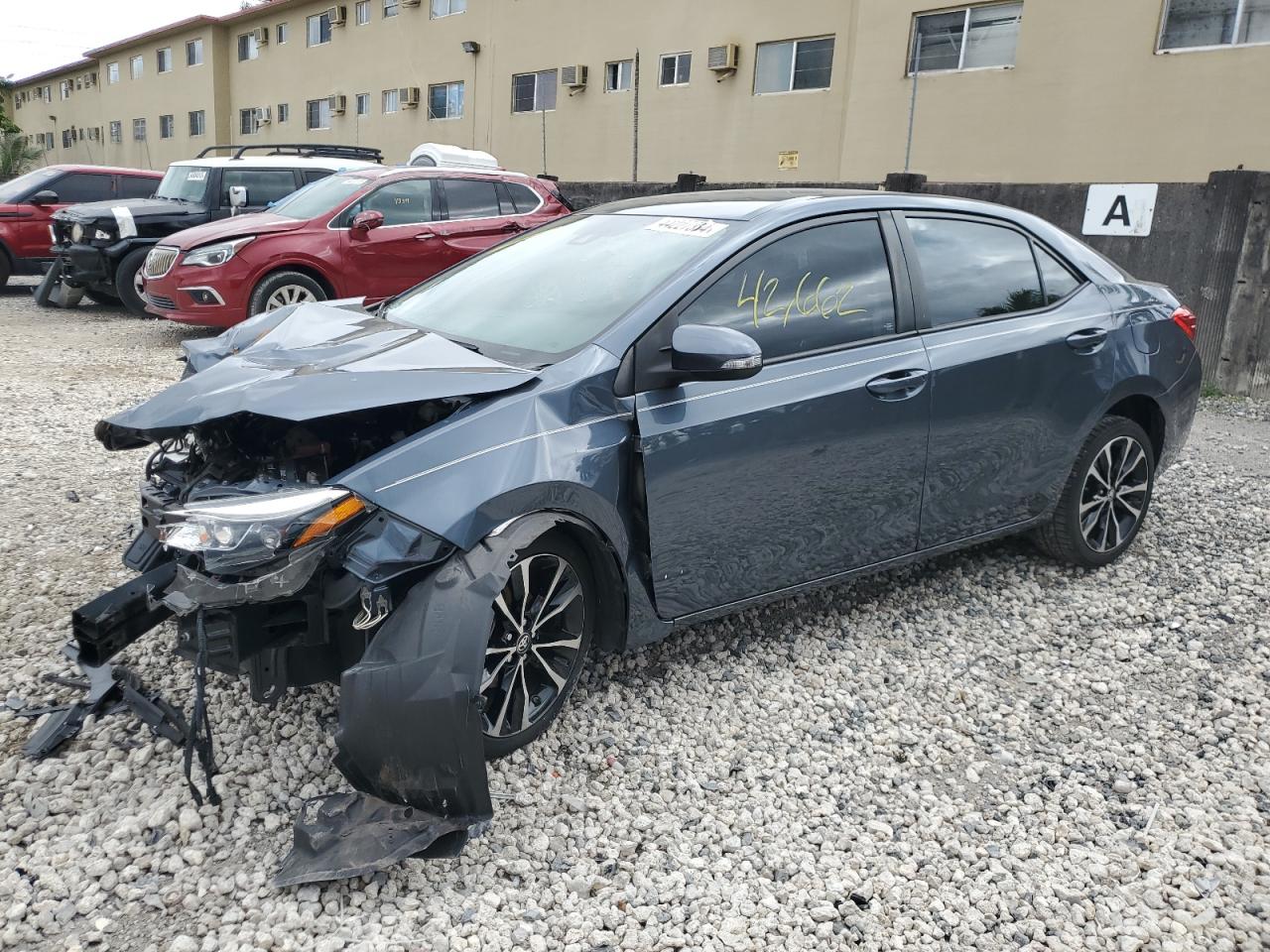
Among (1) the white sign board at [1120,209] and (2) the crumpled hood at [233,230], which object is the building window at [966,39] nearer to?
(1) the white sign board at [1120,209]

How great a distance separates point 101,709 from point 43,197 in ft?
40.7

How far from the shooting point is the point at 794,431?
128 inches

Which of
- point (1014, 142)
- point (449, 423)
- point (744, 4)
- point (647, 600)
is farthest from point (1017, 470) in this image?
point (744, 4)

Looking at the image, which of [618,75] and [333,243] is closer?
[333,243]

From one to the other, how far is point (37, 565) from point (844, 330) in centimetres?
341

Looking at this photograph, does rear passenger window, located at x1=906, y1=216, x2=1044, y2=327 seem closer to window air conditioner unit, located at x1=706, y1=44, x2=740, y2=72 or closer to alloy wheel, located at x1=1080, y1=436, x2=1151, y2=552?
alloy wheel, located at x1=1080, y1=436, x2=1151, y2=552

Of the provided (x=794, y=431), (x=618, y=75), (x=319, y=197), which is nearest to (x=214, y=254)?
(x=319, y=197)

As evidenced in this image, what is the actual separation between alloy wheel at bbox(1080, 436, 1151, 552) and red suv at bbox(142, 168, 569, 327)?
5460mm

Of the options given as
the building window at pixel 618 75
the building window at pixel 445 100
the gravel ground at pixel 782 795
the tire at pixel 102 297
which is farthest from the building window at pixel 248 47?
the gravel ground at pixel 782 795

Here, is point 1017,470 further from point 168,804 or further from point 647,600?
point 168,804

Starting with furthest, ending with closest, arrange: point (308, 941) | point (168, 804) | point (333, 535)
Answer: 1. point (168, 804)
2. point (333, 535)
3. point (308, 941)

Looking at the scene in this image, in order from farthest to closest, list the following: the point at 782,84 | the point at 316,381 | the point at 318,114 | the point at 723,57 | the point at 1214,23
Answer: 1. the point at 318,114
2. the point at 723,57
3. the point at 782,84
4. the point at 1214,23
5. the point at 316,381

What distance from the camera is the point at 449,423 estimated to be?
8.85ft

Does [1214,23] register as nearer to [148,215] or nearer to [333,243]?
[333,243]
